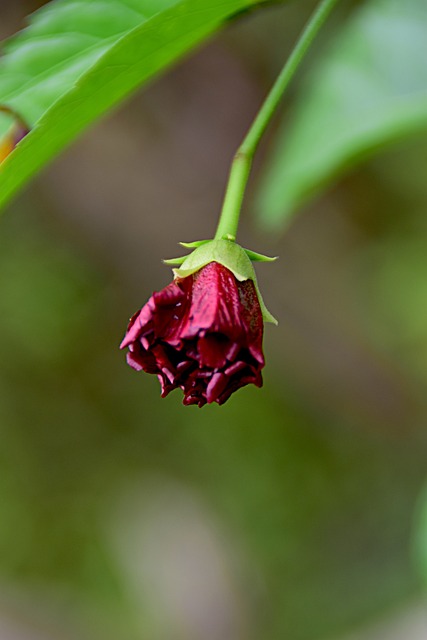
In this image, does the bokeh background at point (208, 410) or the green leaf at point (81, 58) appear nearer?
the green leaf at point (81, 58)

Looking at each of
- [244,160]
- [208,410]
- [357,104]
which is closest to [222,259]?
[244,160]

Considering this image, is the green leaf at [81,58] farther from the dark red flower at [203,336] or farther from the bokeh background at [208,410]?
the bokeh background at [208,410]

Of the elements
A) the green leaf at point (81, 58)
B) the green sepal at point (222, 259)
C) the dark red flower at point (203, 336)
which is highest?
the green leaf at point (81, 58)

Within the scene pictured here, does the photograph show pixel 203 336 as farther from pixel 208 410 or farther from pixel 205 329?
pixel 208 410

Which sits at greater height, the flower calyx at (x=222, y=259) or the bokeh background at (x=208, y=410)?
the bokeh background at (x=208, y=410)

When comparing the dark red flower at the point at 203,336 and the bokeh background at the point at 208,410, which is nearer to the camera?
the dark red flower at the point at 203,336

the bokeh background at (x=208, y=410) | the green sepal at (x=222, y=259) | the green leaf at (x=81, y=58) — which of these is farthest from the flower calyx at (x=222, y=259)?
the bokeh background at (x=208, y=410)

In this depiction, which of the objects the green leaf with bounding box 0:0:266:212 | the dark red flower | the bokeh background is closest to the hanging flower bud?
the dark red flower

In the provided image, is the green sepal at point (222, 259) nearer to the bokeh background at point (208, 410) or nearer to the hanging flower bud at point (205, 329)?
the hanging flower bud at point (205, 329)

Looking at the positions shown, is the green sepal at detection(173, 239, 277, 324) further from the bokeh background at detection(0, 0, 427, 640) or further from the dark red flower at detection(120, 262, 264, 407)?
the bokeh background at detection(0, 0, 427, 640)

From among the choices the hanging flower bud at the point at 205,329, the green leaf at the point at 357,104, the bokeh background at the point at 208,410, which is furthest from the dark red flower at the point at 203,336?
the bokeh background at the point at 208,410
